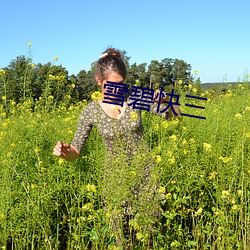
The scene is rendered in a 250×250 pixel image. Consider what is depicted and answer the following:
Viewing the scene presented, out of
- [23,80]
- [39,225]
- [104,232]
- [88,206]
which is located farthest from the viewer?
[23,80]

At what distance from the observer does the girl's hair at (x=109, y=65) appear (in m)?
2.37

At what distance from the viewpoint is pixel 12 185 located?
2297 mm

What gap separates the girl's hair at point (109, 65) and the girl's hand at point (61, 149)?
52 centimetres

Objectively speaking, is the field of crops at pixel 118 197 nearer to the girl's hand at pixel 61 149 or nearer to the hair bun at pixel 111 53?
the girl's hand at pixel 61 149

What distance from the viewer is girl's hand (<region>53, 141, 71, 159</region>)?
2.12 meters

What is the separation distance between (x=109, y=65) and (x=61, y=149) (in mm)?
636

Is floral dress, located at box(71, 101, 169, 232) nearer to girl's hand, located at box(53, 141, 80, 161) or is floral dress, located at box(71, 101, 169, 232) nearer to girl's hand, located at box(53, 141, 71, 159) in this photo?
girl's hand, located at box(53, 141, 80, 161)

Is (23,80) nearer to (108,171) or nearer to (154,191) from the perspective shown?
(108,171)

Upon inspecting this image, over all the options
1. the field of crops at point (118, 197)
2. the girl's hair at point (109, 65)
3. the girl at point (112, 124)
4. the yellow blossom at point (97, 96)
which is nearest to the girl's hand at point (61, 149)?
the girl at point (112, 124)

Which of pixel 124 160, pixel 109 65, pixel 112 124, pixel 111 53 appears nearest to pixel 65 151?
pixel 112 124

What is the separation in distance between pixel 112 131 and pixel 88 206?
0.48 m

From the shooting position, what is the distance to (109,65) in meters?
2.38

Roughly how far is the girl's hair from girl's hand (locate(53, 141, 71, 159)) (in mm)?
524

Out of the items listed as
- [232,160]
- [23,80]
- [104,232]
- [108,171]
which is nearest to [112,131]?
[108,171]
